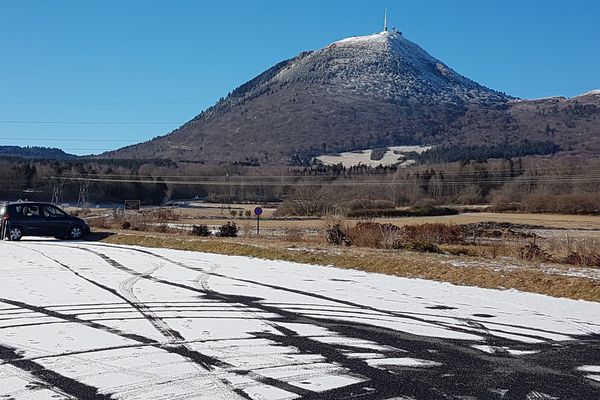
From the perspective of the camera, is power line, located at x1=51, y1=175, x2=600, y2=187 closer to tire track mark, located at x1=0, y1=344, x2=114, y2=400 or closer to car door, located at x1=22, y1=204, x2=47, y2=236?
car door, located at x1=22, y1=204, x2=47, y2=236

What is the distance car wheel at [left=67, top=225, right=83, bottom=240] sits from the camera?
1204 inches

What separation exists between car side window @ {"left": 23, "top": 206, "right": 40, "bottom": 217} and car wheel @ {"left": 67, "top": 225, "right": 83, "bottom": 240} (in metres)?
1.61

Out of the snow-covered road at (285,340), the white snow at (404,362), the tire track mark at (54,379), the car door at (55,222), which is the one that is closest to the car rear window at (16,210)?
the car door at (55,222)

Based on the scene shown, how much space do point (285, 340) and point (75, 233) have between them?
23767mm

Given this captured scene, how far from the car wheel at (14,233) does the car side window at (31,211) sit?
0.84 meters

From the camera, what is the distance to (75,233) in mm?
30766

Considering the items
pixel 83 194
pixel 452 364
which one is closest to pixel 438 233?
pixel 452 364

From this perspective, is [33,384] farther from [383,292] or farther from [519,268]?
[519,268]

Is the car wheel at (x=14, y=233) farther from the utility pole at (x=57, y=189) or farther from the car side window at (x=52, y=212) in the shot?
the utility pole at (x=57, y=189)

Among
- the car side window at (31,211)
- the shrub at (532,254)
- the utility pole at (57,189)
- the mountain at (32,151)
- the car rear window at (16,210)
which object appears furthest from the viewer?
the mountain at (32,151)

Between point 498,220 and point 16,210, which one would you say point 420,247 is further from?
point 498,220

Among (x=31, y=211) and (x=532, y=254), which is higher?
(x=31, y=211)

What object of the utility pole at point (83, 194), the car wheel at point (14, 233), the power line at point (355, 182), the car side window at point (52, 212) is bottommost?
the car wheel at point (14, 233)

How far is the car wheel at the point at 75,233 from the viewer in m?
30.6
